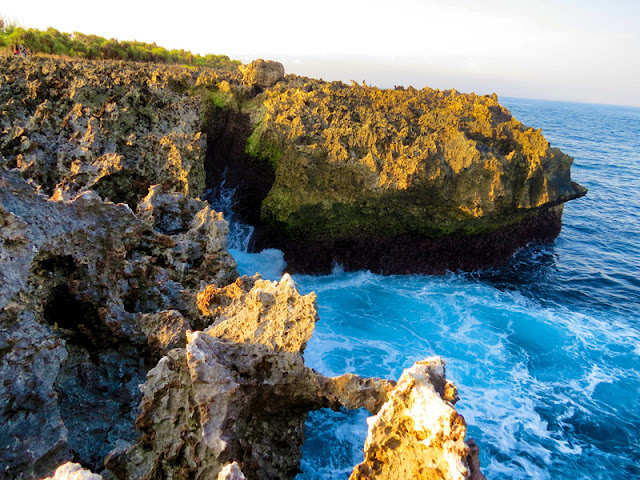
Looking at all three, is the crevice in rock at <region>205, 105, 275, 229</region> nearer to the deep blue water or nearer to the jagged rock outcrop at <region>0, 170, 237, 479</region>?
the deep blue water

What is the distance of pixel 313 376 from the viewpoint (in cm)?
600

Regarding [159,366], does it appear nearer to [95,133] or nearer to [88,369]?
[88,369]

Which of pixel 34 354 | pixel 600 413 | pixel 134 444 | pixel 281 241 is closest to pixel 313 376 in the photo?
pixel 134 444

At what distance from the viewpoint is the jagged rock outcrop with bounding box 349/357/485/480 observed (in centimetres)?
397

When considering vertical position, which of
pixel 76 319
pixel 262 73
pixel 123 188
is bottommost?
pixel 76 319

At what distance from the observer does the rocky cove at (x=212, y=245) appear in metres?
5.02

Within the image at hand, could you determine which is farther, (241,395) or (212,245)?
(212,245)

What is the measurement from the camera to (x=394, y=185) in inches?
647

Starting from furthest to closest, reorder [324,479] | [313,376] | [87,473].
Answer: [324,479] < [313,376] < [87,473]

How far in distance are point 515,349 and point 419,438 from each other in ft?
39.4

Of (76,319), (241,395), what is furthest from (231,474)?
(76,319)

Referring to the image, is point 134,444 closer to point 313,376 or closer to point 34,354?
point 34,354

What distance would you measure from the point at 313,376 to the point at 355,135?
13191 millimetres

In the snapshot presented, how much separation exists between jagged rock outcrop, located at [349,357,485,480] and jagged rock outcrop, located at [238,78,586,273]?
12603 millimetres
